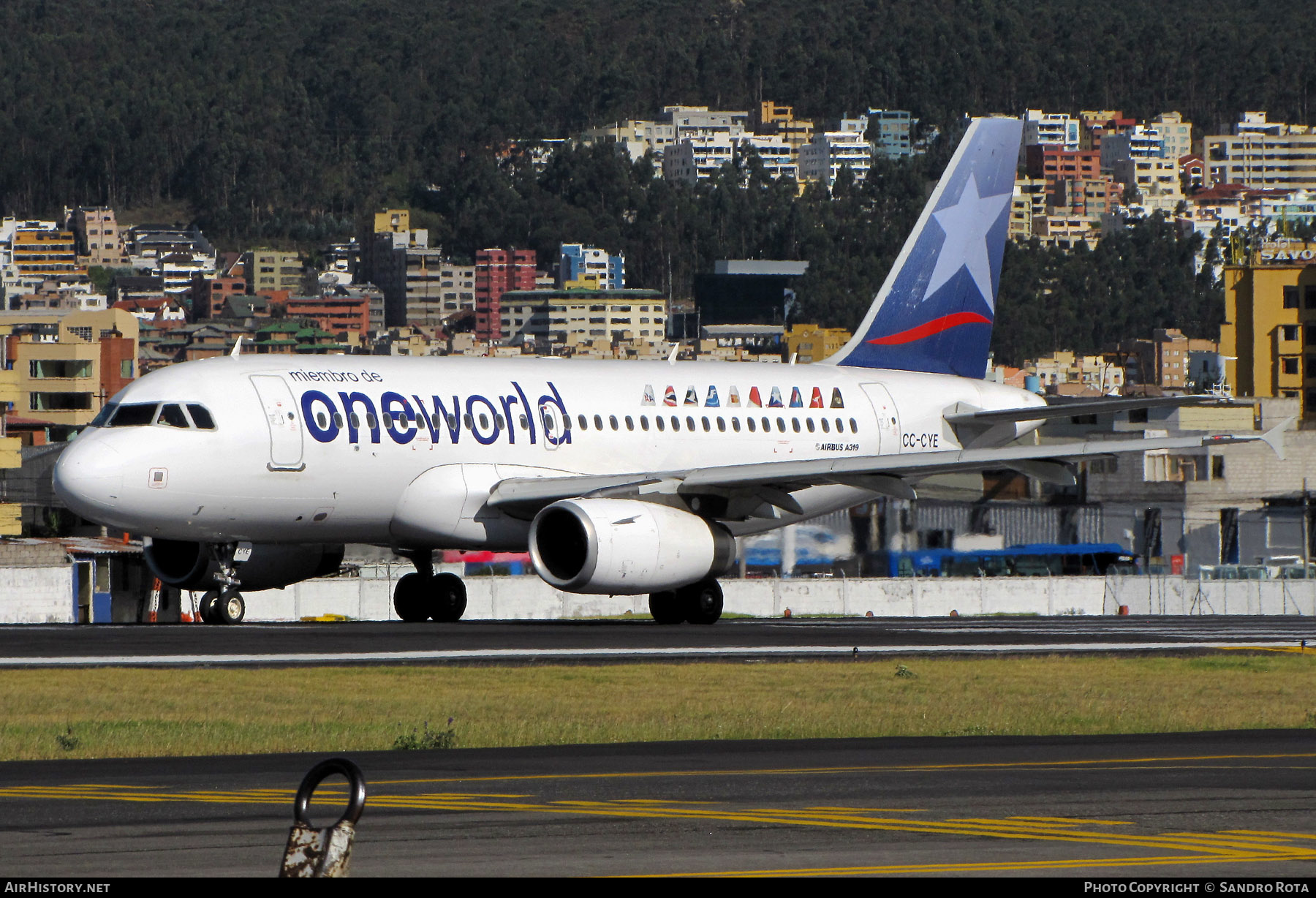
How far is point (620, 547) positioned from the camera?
33.0 m

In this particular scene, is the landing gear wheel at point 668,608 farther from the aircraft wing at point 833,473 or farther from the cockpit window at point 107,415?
the cockpit window at point 107,415

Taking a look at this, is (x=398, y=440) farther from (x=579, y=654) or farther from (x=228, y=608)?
(x=579, y=654)

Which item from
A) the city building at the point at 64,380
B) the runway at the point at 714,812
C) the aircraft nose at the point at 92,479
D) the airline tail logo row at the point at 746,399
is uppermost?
the city building at the point at 64,380

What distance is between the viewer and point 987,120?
45.8 metres

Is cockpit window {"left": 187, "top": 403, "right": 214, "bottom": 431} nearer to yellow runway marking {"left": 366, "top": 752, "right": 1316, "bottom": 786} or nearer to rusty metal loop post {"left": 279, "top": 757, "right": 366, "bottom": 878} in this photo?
yellow runway marking {"left": 366, "top": 752, "right": 1316, "bottom": 786}

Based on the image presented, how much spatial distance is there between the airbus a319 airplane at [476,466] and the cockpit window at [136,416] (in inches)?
1.3

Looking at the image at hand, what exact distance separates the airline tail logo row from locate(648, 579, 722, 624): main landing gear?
3455 millimetres

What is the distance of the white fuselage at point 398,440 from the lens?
3256cm

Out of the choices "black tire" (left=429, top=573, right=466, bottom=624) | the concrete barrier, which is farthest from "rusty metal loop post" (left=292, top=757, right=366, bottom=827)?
the concrete barrier

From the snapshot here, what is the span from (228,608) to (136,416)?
3.57 m

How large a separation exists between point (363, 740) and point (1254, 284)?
152991mm

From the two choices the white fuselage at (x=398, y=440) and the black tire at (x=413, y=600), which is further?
the black tire at (x=413, y=600)

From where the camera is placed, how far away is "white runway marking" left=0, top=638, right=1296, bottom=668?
88.8 ft

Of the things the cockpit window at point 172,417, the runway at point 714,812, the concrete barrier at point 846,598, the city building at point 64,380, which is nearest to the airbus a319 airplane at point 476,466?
the cockpit window at point 172,417
